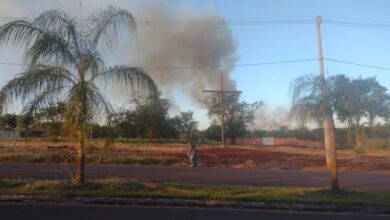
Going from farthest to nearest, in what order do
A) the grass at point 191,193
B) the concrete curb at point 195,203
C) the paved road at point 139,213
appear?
the grass at point 191,193 → the concrete curb at point 195,203 → the paved road at point 139,213

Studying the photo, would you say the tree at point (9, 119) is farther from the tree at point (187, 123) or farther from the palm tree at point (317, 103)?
the tree at point (187, 123)

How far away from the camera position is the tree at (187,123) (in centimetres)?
7851

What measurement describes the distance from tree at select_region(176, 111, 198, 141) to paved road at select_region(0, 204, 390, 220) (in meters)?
67.7

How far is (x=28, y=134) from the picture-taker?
38.4ft

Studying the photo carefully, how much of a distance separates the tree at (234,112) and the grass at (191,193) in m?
57.8

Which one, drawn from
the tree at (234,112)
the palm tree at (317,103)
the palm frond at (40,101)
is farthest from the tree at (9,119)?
the tree at (234,112)

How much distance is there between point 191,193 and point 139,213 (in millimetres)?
2841

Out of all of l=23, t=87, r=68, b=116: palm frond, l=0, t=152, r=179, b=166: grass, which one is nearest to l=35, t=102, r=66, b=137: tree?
l=23, t=87, r=68, b=116: palm frond

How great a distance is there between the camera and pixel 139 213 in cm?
873

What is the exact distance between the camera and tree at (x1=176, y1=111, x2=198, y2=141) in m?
78.5

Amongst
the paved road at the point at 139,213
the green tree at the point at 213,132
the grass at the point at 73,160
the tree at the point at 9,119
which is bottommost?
the paved road at the point at 139,213

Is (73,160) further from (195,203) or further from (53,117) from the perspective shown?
(195,203)

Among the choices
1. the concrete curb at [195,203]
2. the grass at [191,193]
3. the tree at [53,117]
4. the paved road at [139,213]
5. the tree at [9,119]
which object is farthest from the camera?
the tree at [53,117]

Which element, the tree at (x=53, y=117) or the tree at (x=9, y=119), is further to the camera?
the tree at (x=53, y=117)
